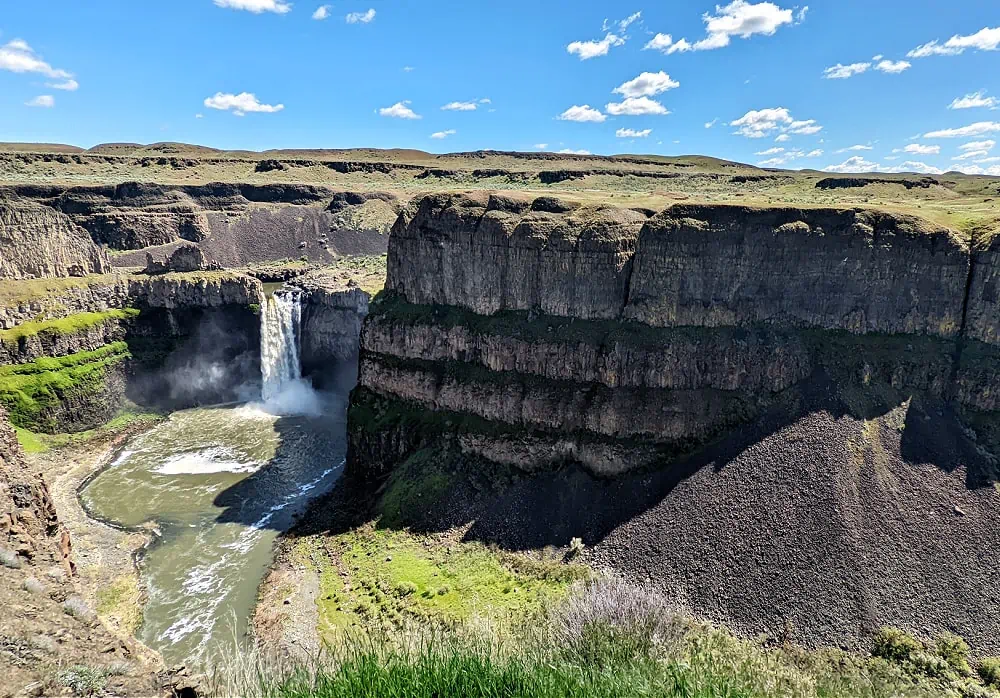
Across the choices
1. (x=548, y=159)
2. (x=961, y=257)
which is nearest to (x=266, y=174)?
(x=548, y=159)

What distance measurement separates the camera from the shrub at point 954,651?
91.5 feet

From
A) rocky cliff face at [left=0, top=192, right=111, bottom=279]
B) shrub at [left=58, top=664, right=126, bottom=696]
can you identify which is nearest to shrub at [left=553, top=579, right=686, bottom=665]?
shrub at [left=58, top=664, right=126, bottom=696]

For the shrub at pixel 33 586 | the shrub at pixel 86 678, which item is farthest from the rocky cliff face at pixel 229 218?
the shrub at pixel 86 678

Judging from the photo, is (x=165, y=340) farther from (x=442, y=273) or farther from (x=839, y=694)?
(x=839, y=694)

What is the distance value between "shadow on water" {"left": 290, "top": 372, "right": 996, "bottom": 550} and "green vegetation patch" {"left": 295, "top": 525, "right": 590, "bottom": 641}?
5.00 ft

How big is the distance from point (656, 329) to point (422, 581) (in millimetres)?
26288

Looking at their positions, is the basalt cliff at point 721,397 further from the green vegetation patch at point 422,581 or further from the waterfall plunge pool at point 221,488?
the waterfall plunge pool at point 221,488

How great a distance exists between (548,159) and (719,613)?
544ft

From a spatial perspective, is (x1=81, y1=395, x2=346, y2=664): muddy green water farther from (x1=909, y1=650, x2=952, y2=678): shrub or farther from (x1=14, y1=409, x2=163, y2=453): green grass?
(x1=909, y1=650, x2=952, y2=678): shrub

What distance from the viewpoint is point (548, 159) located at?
180 metres

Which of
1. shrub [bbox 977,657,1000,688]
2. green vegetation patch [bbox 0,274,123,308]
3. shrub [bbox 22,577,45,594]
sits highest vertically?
green vegetation patch [bbox 0,274,123,308]

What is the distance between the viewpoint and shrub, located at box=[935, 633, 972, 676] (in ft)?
91.5

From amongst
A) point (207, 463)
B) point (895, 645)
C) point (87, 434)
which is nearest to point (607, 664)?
point (895, 645)

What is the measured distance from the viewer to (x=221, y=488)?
166 feet
